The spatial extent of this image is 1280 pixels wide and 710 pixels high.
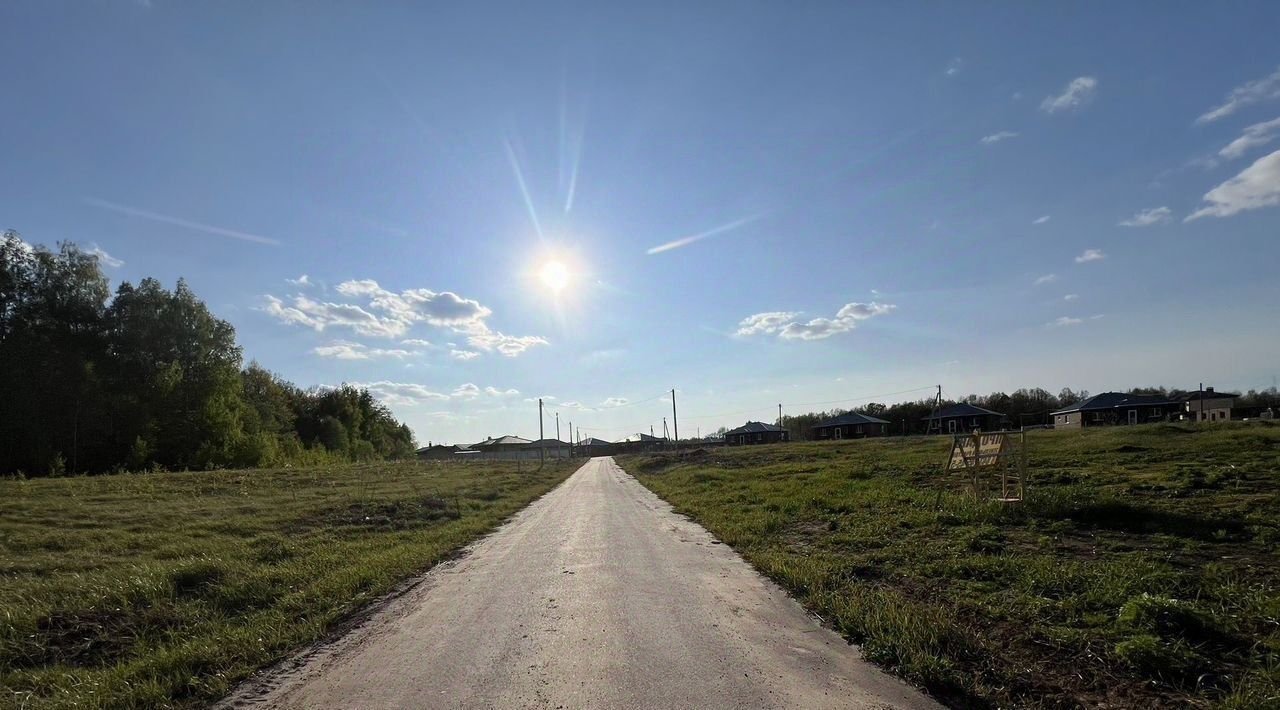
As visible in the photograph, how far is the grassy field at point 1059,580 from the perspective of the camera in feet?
15.7

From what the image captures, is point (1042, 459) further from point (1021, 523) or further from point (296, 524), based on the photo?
point (296, 524)

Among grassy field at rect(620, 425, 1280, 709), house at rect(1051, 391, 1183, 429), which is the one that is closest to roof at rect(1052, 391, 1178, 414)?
house at rect(1051, 391, 1183, 429)

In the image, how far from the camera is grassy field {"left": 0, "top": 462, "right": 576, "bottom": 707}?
5828mm

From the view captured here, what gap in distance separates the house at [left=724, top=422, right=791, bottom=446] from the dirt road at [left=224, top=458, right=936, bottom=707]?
100 metres

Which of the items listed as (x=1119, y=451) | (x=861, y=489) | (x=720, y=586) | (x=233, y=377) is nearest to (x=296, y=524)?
(x=720, y=586)

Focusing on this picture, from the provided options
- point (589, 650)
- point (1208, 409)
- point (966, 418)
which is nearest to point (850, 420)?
point (966, 418)

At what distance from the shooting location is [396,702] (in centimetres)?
469

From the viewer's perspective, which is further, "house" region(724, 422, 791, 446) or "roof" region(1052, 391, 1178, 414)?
"house" region(724, 422, 791, 446)

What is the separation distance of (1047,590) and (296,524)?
51.3 feet

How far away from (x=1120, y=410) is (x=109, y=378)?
89635 millimetres

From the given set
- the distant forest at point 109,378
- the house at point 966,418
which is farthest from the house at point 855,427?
the distant forest at point 109,378

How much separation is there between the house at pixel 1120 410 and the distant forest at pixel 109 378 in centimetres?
7736

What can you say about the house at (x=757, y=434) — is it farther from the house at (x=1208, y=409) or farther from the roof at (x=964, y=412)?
the house at (x=1208, y=409)

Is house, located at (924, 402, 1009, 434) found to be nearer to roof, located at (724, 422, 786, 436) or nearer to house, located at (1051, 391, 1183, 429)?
house, located at (1051, 391, 1183, 429)
